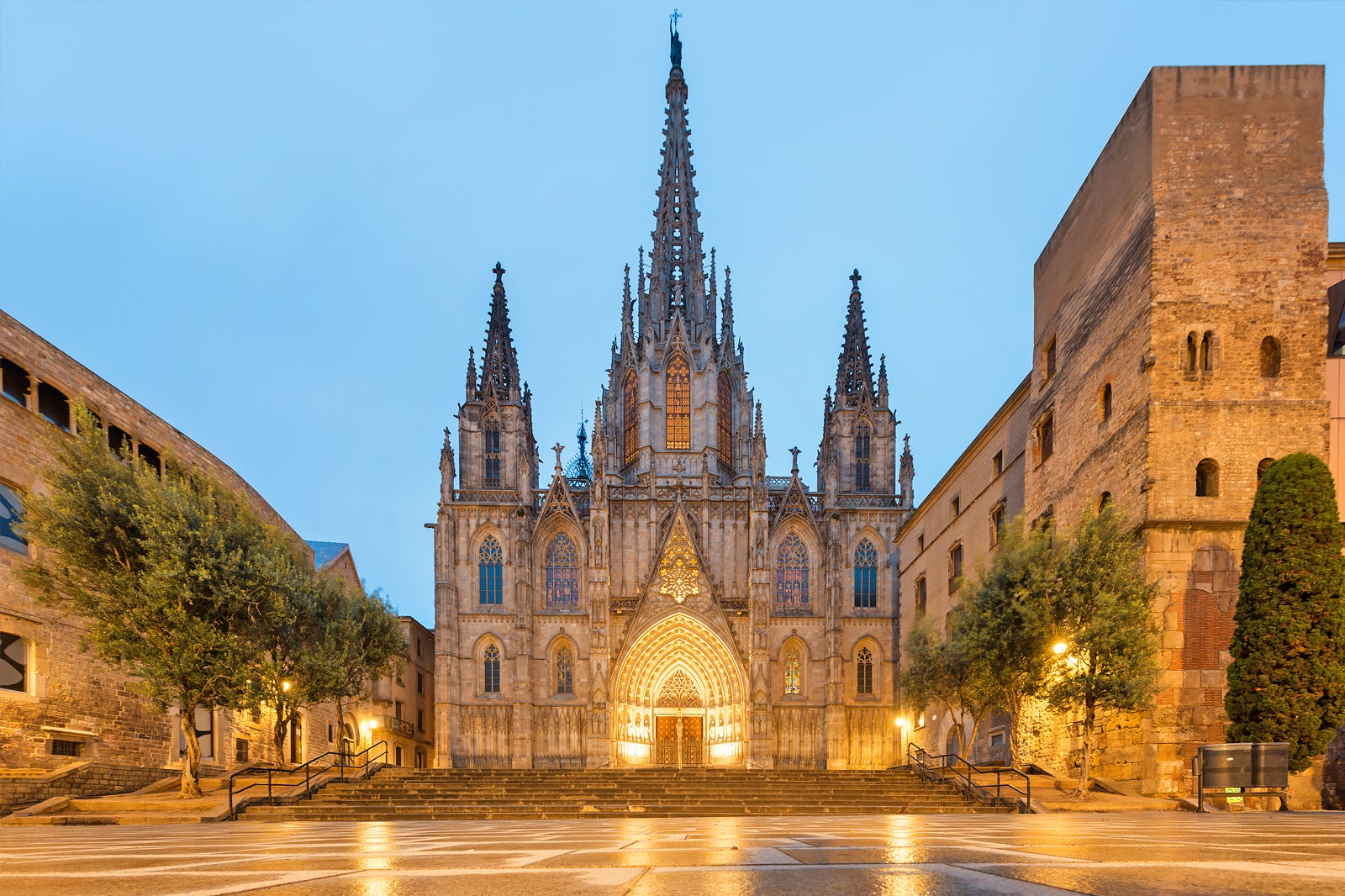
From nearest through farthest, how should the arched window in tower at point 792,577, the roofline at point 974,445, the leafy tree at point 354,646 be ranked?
the leafy tree at point 354,646, the roofline at point 974,445, the arched window in tower at point 792,577

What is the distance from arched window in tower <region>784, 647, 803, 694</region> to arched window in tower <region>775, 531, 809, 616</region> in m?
1.83

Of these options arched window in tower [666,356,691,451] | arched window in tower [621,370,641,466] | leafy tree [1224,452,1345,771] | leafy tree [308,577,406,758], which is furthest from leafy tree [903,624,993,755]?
arched window in tower [621,370,641,466]

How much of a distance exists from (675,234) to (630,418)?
1094cm

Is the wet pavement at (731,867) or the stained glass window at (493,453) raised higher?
the stained glass window at (493,453)

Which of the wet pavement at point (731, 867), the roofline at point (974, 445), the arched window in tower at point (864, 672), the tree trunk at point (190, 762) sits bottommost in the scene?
the arched window in tower at point (864, 672)

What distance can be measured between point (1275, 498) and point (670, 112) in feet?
146

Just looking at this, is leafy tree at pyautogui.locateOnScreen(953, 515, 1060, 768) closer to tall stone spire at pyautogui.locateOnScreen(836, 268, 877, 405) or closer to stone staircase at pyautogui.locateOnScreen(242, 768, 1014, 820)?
stone staircase at pyautogui.locateOnScreen(242, 768, 1014, 820)

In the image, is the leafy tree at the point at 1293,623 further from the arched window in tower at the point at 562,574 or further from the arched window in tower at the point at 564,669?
the arched window in tower at the point at 562,574

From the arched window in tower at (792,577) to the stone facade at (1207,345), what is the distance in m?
24.2

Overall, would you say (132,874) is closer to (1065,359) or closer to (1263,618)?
(1263,618)

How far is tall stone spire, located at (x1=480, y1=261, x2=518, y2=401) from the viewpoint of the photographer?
47094 millimetres

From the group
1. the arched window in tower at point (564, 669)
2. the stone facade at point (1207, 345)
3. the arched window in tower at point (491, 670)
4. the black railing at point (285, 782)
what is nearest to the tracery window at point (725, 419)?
the arched window in tower at point (564, 669)

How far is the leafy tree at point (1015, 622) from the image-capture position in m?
18.1

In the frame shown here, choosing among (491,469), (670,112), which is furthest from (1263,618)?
(670,112)
